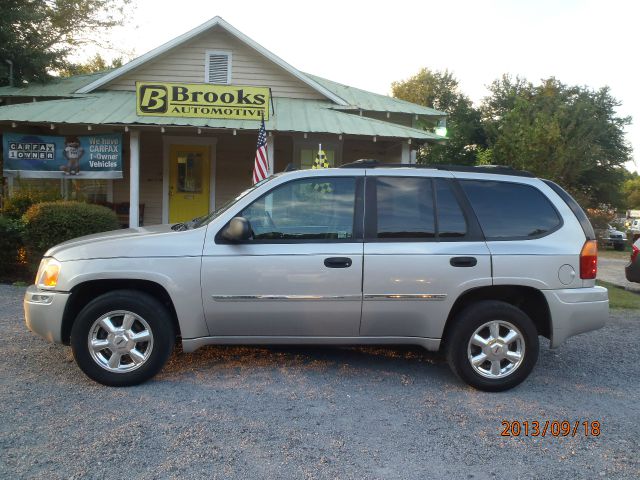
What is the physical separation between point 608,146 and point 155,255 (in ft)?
105

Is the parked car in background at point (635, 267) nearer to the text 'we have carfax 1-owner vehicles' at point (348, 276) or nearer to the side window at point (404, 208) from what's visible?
the text 'we have carfax 1-owner vehicles' at point (348, 276)

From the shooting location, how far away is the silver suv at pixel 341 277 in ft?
13.4

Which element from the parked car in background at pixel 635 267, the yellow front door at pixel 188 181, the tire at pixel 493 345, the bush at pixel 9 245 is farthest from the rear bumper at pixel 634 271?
the bush at pixel 9 245

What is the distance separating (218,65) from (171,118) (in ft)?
8.39

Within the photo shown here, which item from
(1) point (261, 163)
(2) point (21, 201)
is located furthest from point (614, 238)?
(2) point (21, 201)

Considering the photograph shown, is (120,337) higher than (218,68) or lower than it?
lower

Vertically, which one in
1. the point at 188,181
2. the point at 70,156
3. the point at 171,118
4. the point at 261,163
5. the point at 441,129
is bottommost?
the point at 188,181

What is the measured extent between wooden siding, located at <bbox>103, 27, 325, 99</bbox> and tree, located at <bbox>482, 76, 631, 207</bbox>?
10.2 metres

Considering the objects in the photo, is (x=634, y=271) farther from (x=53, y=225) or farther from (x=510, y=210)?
(x=53, y=225)

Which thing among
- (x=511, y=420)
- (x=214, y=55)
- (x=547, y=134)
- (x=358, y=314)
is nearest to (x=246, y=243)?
(x=358, y=314)

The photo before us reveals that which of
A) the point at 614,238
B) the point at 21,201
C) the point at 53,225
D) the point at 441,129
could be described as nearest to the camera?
the point at 53,225

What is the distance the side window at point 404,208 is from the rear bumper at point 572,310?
44.5 inches

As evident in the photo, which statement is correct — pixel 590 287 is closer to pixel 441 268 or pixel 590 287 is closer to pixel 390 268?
pixel 441 268

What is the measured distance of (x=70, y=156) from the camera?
1122 centimetres
